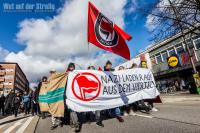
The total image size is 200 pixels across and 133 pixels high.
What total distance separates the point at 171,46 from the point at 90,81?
116 feet

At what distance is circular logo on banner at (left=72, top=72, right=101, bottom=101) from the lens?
22.7 feet

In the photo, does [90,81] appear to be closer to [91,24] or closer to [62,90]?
[62,90]

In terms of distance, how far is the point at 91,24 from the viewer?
25.4 ft

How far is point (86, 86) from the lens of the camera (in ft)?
23.4

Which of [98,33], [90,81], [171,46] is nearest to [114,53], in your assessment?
[98,33]

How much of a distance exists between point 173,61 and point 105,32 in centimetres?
3280

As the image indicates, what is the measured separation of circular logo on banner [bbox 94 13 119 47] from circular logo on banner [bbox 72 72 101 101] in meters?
1.35

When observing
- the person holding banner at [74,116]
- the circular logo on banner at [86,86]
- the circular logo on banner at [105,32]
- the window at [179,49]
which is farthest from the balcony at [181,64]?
the person holding banner at [74,116]

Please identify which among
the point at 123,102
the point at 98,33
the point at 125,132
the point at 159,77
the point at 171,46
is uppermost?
the point at 171,46

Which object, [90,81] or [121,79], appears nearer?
[90,81]

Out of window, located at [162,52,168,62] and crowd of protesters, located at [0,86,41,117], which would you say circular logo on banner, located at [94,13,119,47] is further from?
window, located at [162,52,168,62]

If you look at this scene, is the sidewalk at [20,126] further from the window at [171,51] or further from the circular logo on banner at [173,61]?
the window at [171,51]

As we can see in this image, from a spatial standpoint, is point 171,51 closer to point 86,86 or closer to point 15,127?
point 86,86

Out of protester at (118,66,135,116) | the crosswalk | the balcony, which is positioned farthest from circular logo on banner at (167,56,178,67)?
the crosswalk
